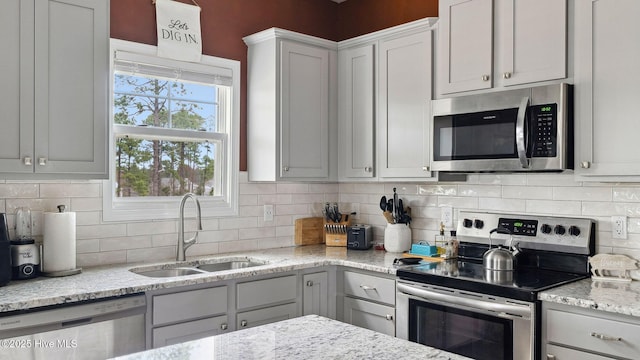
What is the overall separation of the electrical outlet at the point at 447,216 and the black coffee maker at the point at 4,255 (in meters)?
2.56

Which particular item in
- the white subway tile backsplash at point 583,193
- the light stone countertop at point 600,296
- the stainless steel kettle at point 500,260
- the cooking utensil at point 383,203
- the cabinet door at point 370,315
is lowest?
the cabinet door at point 370,315

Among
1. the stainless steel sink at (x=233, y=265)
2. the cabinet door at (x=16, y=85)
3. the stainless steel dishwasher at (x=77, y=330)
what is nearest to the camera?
the stainless steel dishwasher at (x=77, y=330)

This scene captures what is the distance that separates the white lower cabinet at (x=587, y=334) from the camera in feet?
7.22

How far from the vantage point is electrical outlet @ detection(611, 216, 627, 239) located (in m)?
2.82

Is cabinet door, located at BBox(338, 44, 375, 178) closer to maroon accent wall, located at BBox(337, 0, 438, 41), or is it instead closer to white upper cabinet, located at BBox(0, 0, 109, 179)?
maroon accent wall, located at BBox(337, 0, 438, 41)

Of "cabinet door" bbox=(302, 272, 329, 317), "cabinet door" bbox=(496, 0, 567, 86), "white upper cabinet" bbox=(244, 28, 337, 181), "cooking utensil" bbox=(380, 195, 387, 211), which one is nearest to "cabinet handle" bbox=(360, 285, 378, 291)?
"cabinet door" bbox=(302, 272, 329, 317)

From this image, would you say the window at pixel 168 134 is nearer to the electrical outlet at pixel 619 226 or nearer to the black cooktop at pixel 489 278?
the black cooktop at pixel 489 278

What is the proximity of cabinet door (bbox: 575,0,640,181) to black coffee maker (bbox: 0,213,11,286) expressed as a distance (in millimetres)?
2767

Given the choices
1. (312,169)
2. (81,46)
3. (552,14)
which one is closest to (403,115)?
(312,169)

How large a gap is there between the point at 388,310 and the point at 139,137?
6.10ft

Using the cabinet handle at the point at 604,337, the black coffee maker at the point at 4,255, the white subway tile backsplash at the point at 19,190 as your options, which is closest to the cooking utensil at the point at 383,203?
the cabinet handle at the point at 604,337

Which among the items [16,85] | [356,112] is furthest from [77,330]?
[356,112]

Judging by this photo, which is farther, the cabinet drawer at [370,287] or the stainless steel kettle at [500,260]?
the cabinet drawer at [370,287]

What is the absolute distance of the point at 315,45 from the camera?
383 cm
